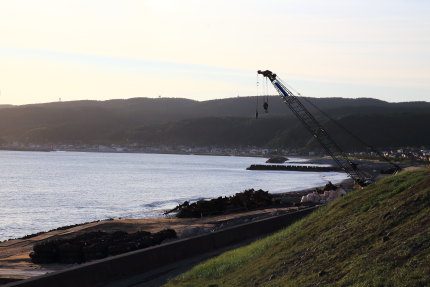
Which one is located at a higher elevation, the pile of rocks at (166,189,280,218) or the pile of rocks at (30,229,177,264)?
the pile of rocks at (30,229,177,264)

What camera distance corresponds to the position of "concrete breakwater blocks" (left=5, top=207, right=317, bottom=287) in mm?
14836

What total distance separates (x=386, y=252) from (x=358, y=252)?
894mm

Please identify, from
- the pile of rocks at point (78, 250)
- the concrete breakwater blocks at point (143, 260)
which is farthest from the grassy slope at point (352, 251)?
the pile of rocks at point (78, 250)

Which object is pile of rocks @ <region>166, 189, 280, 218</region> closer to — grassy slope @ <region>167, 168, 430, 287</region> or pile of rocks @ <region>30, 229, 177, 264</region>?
pile of rocks @ <region>30, 229, 177, 264</region>

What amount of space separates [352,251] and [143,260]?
7815 millimetres

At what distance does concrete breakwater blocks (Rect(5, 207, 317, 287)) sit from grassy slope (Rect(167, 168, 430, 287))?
164 cm

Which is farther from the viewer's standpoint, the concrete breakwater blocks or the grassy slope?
the concrete breakwater blocks

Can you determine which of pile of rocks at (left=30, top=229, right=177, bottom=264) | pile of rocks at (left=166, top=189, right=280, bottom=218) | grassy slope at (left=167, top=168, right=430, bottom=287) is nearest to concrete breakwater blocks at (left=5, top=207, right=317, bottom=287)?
grassy slope at (left=167, top=168, right=430, bottom=287)

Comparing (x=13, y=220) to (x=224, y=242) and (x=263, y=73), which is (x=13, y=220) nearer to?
(x=263, y=73)

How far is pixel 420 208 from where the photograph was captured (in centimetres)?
1227

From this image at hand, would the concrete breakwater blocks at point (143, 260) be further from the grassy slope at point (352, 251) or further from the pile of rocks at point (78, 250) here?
the pile of rocks at point (78, 250)

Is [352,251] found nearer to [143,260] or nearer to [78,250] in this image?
[143,260]

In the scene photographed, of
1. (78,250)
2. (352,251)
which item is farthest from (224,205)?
(352,251)

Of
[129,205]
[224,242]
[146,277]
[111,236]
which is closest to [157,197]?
[129,205]
